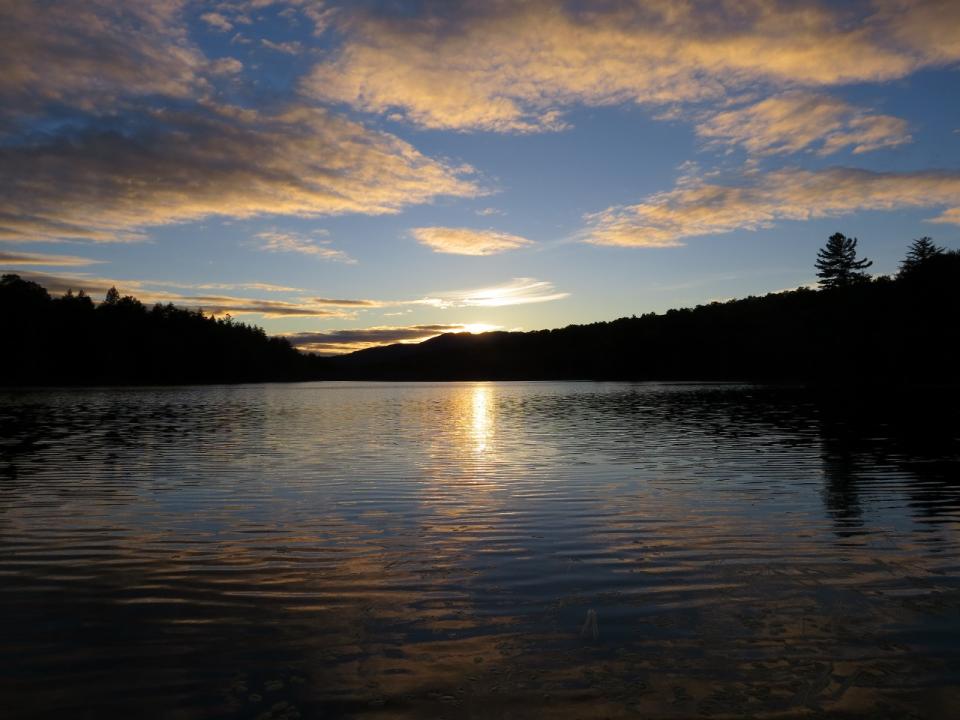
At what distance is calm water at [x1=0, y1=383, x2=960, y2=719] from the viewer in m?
8.09

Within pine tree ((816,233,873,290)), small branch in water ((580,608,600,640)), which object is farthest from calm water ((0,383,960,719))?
pine tree ((816,233,873,290))

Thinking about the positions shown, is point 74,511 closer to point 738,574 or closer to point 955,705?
point 738,574

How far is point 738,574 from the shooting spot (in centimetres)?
1299

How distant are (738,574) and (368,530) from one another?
9.12 meters

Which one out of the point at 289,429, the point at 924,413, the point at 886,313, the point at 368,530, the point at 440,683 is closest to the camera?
the point at 440,683

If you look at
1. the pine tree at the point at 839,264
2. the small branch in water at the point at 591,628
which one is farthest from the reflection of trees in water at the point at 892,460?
the pine tree at the point at 839,264

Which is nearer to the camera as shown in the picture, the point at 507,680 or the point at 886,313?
the point at 507,680

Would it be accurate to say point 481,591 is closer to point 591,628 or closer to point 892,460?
point 591,628

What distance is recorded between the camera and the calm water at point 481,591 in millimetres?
8094

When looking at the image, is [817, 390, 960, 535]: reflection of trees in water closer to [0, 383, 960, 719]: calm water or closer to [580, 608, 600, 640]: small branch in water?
Answer: [0, 383, 960, 719]: calm water

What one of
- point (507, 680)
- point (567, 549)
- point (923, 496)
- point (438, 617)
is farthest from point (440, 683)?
point (923, 496)

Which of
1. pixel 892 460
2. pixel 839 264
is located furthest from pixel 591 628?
pixel 839 264

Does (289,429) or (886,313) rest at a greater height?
(886,313)

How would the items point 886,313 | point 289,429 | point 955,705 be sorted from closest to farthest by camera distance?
point 955,705 < point 289,429 < point 886,313
